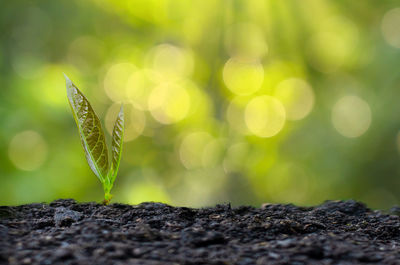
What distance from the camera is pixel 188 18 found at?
13.5 feet

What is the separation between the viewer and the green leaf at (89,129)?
1258 mm

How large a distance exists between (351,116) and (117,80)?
1.90 m

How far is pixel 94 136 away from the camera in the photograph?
50.7 inches

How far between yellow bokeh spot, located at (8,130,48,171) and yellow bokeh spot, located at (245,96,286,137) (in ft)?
5.44

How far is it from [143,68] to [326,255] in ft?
11.3

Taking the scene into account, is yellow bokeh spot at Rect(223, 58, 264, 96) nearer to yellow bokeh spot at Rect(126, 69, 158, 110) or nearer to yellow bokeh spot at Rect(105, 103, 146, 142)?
yellow bokeh spot at Rect(126, 69, 158, 110)

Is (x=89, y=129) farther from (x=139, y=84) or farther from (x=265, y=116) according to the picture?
(x=265, y=116)

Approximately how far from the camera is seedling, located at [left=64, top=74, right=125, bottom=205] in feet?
4.14

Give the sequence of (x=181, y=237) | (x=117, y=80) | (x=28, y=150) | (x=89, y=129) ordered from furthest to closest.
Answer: (x=117, y=80)
(x=28, y=150)
(x=89, y=129)
(x=181, y=237)

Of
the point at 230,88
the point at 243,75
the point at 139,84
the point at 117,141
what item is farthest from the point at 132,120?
the point at 117,141

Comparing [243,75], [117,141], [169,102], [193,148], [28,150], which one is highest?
[243,75]

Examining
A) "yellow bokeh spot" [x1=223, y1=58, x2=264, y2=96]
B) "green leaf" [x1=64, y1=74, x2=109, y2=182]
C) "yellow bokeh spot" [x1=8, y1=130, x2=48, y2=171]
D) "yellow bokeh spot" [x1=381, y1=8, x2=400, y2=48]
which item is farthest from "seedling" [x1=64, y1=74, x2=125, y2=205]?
"yellow bokeh spot" [x1=381, y1=8, x2=400, y2=48]

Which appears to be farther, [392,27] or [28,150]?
[392,27]

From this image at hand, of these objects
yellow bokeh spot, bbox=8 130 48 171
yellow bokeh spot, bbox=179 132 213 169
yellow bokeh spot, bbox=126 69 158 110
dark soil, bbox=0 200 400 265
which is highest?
yellow bokeh spot, bbox=126 69 158 110
